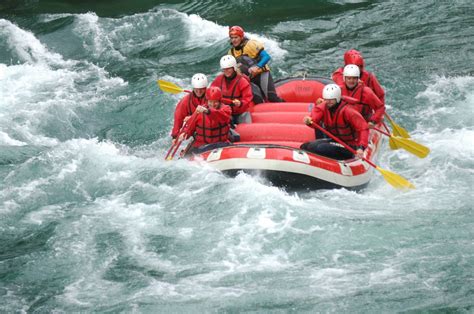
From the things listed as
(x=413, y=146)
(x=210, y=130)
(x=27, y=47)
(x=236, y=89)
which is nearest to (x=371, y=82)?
(x=413, y=146)

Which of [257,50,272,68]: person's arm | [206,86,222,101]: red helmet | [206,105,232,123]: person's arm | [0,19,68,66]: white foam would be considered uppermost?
[206,86,222,101]: red helmet

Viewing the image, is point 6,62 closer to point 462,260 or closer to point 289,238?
point 289,238

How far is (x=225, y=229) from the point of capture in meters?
7.95

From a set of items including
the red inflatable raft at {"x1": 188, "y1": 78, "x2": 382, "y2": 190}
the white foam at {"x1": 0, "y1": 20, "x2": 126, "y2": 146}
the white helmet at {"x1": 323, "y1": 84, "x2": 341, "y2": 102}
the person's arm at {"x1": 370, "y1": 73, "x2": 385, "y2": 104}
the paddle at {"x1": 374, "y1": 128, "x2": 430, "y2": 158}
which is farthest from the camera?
the white foam at {"x1": 0, "y1": 20, "x2": 126, "y2": 146}

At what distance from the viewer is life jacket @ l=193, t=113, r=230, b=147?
9164 mm

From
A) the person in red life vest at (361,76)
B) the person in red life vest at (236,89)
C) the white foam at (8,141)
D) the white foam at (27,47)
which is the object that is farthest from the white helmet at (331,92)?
the white foam at (27,47)

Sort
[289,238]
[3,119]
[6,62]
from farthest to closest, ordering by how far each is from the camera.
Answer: [6,62] < [3,119] < [289,238]

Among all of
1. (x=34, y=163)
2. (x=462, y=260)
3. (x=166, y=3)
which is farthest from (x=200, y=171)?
(x=166, y=3)

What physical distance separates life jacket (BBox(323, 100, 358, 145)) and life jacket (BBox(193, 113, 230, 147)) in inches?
47.7

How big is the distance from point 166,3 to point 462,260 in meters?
12.7

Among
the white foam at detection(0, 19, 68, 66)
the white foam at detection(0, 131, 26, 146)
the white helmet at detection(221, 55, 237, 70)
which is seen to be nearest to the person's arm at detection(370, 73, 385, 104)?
the white helmet at detection(221, 55, 237, 70)

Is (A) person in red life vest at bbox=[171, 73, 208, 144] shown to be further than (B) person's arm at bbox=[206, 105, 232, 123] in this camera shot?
Yes

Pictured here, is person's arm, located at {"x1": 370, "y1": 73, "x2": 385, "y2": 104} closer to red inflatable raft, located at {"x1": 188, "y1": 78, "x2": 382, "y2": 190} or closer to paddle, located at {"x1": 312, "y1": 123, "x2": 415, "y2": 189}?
red inflatable raft, located at {"x1": 188, "y1": 78, "x2": 382, "y2": 190}

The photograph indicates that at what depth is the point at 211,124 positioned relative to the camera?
9.17m
